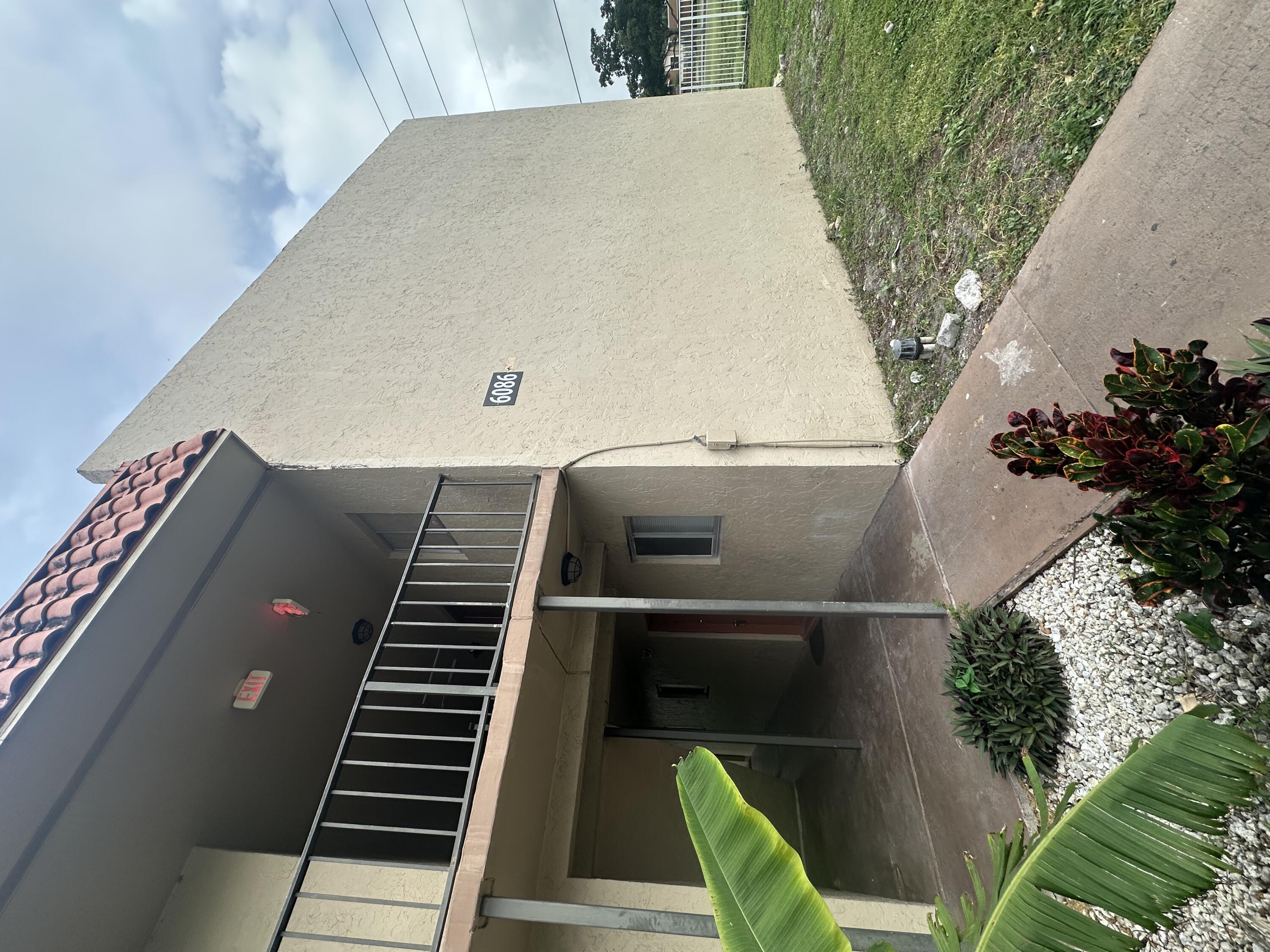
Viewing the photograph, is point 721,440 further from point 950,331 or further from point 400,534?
point 400,534

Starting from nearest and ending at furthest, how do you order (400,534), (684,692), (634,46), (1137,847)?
1. (1137,847)
2. (400,534)
3. (684,692)
4. (634,46)

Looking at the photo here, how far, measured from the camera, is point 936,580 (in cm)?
360

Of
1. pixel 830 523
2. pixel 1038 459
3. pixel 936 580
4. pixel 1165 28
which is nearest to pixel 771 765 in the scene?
pixel 830 523

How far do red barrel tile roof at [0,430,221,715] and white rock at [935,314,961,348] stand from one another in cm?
557

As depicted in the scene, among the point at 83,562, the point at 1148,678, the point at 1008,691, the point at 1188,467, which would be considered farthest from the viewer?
the point at 83,562

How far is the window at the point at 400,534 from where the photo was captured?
5469mm

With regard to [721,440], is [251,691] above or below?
below

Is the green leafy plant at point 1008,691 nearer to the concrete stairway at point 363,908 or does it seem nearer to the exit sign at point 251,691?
Result: the concrete stairway at point 363,908

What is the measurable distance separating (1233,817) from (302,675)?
6.33 meters

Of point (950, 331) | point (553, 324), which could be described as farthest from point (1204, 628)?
point (553, 324)

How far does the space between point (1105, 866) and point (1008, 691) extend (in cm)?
146

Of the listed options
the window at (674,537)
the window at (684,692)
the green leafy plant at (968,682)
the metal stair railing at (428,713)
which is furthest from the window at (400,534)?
the window at (684,692)

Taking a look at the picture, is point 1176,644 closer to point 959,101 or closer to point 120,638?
point 959,101

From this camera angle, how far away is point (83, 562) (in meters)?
3.84
